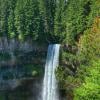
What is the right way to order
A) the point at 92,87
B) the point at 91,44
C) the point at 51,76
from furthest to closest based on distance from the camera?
the point at 51,76 < the point at 91,44 < the point at 92,87

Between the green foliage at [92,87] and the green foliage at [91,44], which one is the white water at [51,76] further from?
the green foliage at [92,87]

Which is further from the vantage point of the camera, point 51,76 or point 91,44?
point 51,76

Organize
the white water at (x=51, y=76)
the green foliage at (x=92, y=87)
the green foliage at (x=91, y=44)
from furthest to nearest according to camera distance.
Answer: the white water at (x=51, y=76) → the green foliage at (x=91, y=44) → the green foliage at (x=92, y=87)

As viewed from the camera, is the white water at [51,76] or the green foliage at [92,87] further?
the white water at [51,76]

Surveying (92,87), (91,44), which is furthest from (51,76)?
(92,87)

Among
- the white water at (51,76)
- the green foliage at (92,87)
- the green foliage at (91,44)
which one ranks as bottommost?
the white water at (51,76)

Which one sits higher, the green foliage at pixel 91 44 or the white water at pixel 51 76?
the green foliage at pixel 91 44

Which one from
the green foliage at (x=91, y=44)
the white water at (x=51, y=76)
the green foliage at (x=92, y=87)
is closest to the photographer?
the green foliage at (x=92, y=87)

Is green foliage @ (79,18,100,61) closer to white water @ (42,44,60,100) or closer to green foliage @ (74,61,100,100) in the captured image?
white water @ (42,44,60,100)

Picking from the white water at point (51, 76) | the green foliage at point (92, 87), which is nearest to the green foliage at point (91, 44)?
the white water at point (51, 76)

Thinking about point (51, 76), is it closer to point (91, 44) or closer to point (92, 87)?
point (91, 44)
